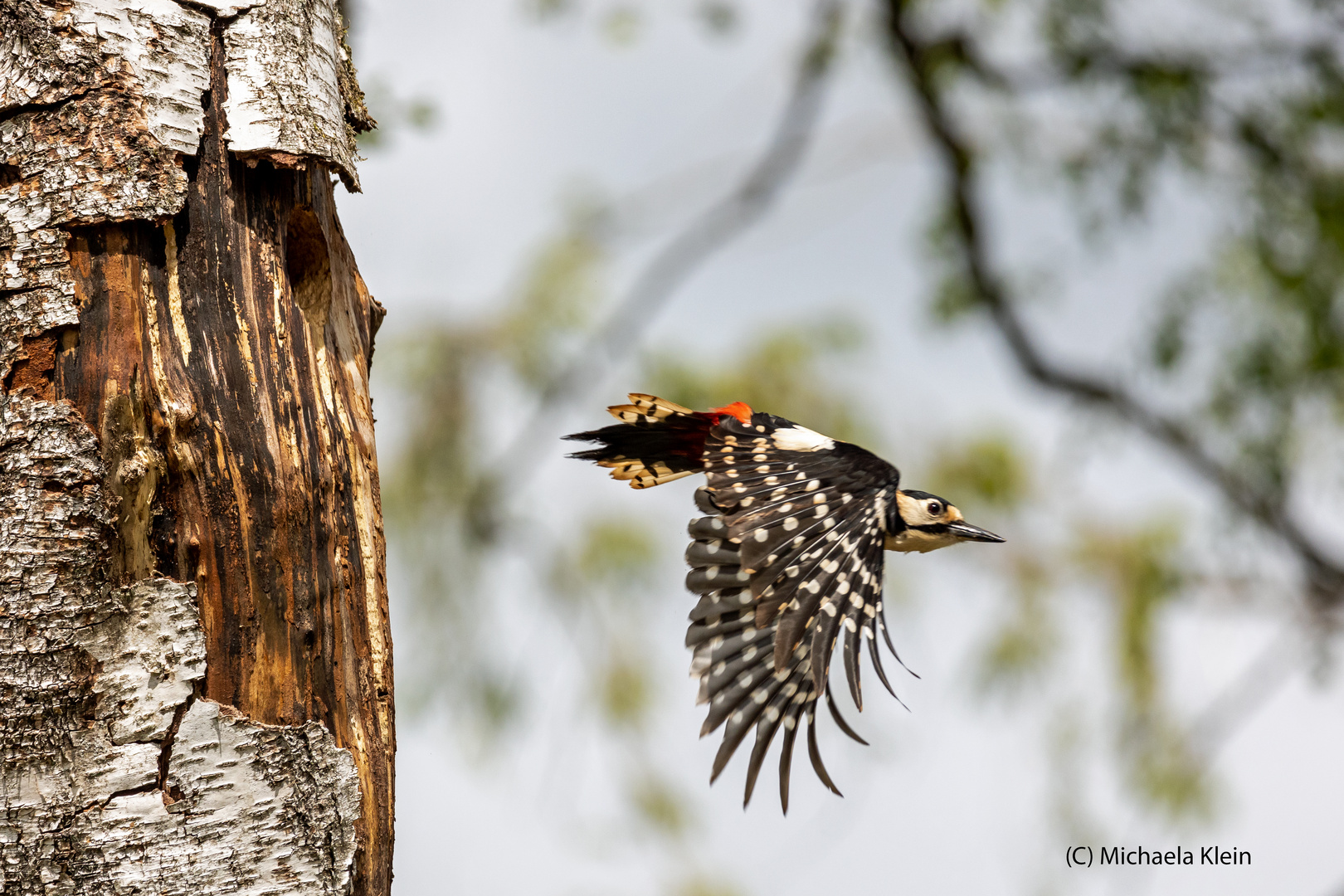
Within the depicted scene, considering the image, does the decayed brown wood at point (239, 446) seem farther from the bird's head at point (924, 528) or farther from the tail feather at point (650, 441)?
the bird's head at point (924, 528)

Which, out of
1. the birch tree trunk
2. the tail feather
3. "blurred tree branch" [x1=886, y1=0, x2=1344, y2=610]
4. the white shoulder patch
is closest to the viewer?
the birch tree trunk

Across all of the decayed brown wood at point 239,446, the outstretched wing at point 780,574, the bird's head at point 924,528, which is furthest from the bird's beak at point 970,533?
the decayed brown wood at point 239,446

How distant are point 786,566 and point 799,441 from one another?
1.12 ft

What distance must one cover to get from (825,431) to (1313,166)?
9.82 ft

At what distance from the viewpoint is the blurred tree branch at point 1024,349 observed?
6238mm

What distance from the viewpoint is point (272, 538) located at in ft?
6.40

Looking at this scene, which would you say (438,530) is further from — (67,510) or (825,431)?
(67,510)

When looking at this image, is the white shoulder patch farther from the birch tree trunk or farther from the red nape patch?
the birch tree trunk

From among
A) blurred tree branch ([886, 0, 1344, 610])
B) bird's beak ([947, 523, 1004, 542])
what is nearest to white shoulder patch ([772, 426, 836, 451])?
bird's beak ([947, 523, 1004, 542])

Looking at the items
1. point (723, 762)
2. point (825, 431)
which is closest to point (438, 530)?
point (825, 431)

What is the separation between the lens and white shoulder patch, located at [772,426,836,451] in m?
2.58

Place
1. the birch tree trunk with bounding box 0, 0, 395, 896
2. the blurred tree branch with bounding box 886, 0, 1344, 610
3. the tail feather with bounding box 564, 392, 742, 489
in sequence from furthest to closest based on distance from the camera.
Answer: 1. the blurred tree branch with bounding box 886, 0, 1344, 610
2. the tail feather with bounding box 564, 392, 742, 489
3. the birch tree trunk with bounding box 0, 0, 395, 896

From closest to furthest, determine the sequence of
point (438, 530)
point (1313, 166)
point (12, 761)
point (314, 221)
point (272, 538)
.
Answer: point (12, 761)
point (272, 538)
point (314, 221)
point (1313, 166)
point (438, 530)

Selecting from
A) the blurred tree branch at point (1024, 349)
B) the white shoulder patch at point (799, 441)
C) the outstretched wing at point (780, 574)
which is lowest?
the outstretched wing at point (780, 574)
